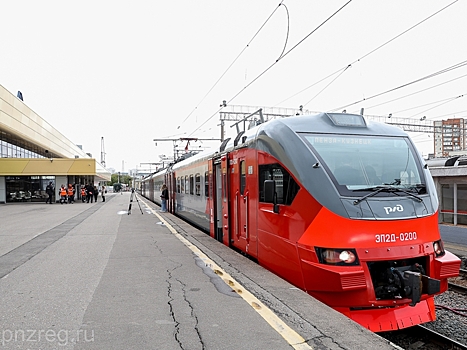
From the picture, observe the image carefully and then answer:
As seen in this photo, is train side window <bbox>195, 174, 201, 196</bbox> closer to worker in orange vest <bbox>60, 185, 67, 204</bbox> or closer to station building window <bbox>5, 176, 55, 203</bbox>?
worker in orange vest <bbox>60, 185, 67, 204</bbox>

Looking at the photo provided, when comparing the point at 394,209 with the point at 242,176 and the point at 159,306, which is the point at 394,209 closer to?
the point at 159,306

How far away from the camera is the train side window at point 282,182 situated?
6137 millimetres

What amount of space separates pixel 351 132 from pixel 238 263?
3.14 m

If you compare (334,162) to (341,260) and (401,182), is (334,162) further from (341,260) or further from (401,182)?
(341,260)

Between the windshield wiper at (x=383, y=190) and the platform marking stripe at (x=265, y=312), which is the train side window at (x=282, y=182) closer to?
the windshield wiper at (x=383, y=190)

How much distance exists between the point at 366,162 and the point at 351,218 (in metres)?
1.11

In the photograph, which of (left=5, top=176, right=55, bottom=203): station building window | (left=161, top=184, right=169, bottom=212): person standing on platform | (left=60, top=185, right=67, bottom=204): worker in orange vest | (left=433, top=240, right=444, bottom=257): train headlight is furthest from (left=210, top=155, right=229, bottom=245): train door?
(left=5, top=176, right=55, bottom=203): station building window

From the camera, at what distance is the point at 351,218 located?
5477 millimetres

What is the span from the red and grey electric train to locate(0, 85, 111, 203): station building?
80.5 feet

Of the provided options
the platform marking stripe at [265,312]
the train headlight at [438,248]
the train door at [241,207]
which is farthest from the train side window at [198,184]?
the train headlight at [438,248]

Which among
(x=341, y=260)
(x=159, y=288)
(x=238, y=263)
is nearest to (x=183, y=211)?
(x=238, y=263)

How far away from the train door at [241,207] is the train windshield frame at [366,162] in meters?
1.98

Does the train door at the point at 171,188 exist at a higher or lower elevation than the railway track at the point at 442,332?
higher

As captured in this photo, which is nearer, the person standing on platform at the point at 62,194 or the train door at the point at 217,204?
the train door at the point at 217,204
